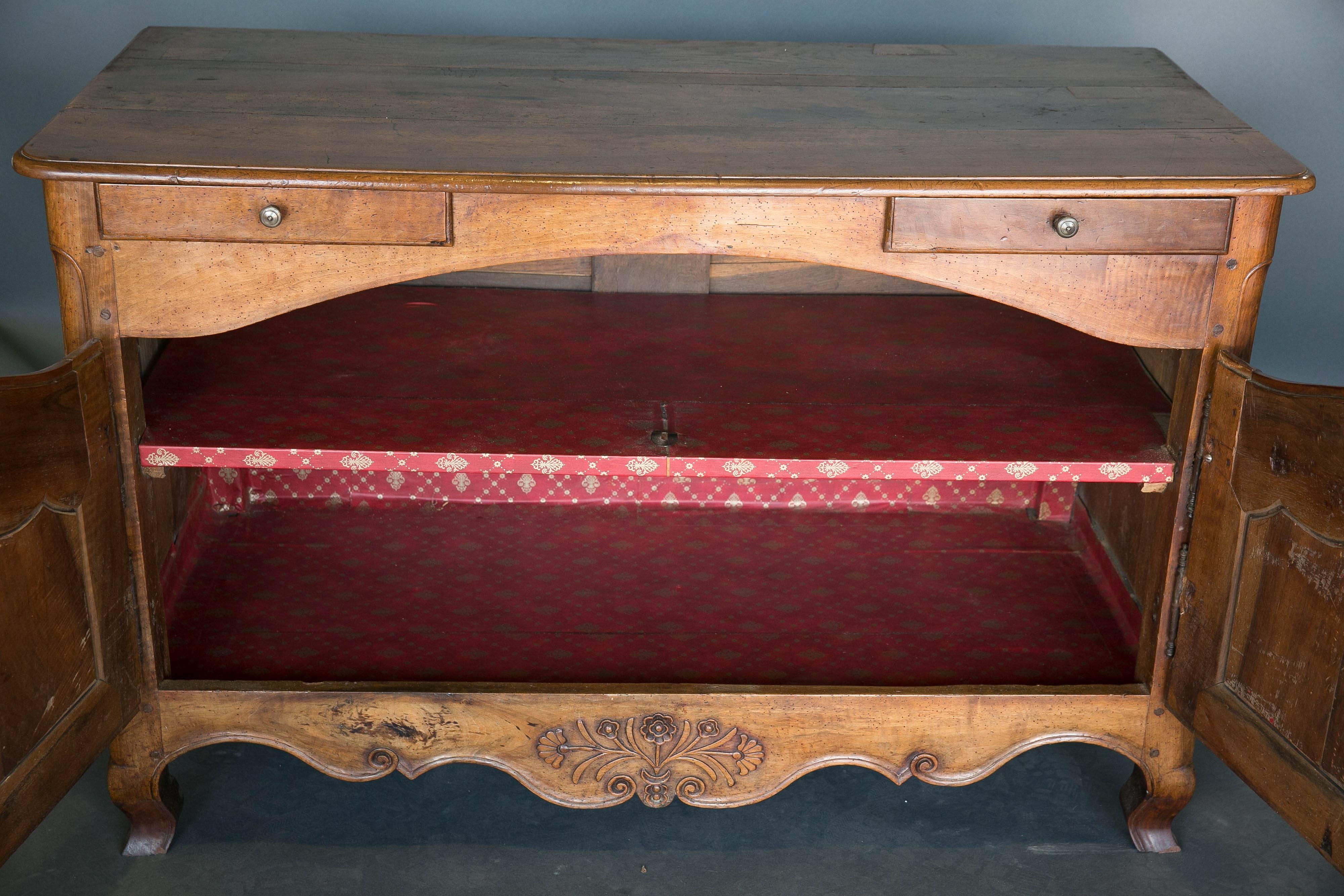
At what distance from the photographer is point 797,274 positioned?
→ 7.91ft

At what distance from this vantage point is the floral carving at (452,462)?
72.0 inches

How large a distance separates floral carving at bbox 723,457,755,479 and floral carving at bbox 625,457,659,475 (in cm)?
10

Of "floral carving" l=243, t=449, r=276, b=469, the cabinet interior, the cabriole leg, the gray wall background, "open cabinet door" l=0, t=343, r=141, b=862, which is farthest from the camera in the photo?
the gray wall background

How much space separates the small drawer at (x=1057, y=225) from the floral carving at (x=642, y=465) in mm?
441

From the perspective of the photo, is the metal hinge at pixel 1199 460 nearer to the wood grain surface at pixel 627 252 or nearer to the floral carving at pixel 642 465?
the wood grain surface at pixel 627 252

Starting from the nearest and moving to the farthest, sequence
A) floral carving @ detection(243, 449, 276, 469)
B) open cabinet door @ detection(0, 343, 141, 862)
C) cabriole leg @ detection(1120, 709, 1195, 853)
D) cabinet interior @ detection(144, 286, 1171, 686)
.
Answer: open cabinet door @ detection(0, 343, 141, 862) → floral carving @ detection(243, 449, 276, 469) → cabinet interior @ detection(144, 286, 1171, 686) → cabriole leg @ detection(1120, 709, 1195, 853)

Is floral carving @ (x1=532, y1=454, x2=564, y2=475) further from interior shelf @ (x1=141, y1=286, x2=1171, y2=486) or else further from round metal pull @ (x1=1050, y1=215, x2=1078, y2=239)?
round metal pull @ (x1=1050, y1=215, x2=1078, y2=239)

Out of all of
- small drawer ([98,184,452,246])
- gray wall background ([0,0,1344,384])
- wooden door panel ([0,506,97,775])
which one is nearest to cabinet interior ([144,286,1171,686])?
wooden door panel ([0,506,97,775])

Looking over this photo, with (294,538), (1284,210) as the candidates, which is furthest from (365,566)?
(1284,210)

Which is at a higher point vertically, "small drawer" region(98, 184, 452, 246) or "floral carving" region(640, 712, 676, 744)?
"small drawer" region(98, 184, 452, 246)

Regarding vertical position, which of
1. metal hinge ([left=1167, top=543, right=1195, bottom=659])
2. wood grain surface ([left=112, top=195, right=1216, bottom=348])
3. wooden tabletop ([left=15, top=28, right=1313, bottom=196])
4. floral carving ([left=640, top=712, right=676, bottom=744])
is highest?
wooden tabletop ([left=15, top=28, right=1313, bottom=196])

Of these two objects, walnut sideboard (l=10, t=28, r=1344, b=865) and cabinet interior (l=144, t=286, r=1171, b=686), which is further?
cabinet interior (l=144, t=286, r=1171, b=686)

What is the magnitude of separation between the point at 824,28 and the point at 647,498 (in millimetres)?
973

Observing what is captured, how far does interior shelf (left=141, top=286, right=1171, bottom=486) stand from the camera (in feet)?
6.05
